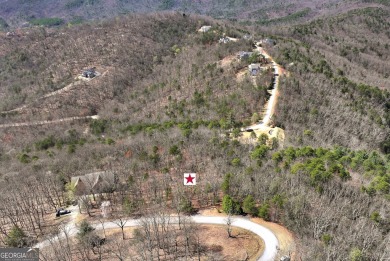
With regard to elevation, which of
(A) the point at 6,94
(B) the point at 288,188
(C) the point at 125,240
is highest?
(B) the point at 288,188

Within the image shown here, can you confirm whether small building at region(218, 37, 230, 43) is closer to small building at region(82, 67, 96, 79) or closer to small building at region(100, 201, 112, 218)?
small building at region(82, 67, 96, 79)

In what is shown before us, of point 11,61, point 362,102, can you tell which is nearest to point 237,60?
point 362,102

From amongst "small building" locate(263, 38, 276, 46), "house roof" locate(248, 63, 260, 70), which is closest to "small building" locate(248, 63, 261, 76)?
"house roof" locate(248, 63, 260, 70)

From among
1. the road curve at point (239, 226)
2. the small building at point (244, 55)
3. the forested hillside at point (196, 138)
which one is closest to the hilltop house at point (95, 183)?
the forested hillside at point (196, 138)

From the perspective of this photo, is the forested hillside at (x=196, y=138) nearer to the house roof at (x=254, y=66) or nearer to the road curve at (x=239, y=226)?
the road curve at (x=239, y=226)

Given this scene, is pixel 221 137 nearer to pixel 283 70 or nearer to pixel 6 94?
pixel 283 70

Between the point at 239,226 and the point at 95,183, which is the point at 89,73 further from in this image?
the point at 239,226

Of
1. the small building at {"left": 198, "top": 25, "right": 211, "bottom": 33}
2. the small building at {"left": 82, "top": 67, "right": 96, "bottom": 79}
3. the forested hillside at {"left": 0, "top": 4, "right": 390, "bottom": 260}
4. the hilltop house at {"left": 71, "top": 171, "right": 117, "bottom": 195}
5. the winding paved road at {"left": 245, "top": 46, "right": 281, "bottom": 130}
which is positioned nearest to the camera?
the forested hillside at {"left": 0, "top": 4, "right": 390, "bottom": 260}
